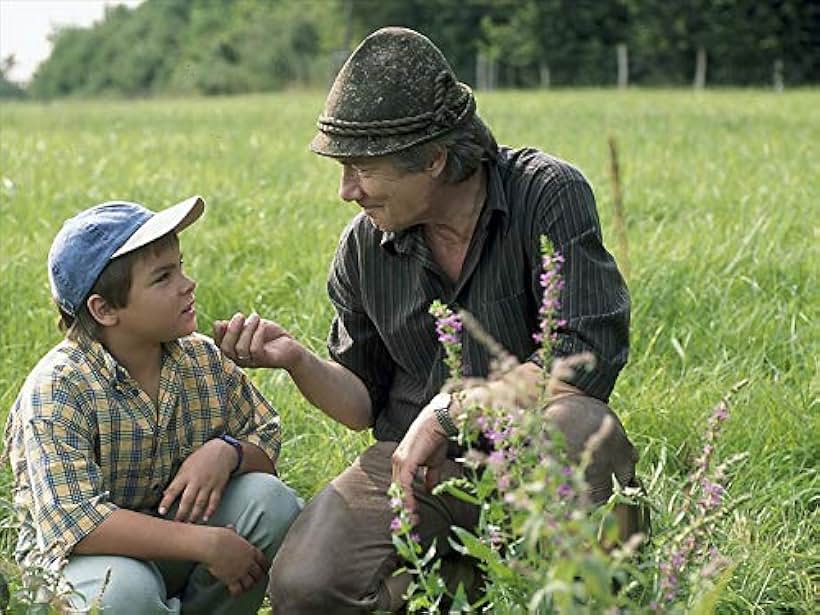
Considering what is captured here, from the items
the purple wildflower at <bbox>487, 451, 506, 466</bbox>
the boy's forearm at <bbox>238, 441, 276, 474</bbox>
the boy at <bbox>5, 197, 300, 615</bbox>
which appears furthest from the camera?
the boy's forearm at <bbox>238, 441, 276, 474</bbox>

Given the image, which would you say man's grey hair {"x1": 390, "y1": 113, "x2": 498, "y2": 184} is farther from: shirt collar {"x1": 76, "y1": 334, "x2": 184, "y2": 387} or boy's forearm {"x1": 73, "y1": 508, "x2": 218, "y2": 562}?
boy's forearm {"x1": 73, "y1": 508, "x2": 218, "y2": 562}

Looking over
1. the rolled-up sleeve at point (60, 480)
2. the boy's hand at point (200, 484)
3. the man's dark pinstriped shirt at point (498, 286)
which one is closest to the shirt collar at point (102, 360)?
the rolled-up sleeve at point (60, 480)

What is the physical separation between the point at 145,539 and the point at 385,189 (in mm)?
797

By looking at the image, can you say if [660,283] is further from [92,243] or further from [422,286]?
[92,243]

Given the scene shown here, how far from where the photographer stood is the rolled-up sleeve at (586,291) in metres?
2.87

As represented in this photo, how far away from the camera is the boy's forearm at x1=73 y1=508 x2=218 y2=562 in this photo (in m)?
2.82

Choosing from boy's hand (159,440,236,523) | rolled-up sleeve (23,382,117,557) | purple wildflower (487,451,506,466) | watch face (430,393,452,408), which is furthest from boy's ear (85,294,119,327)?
purple wildflower (487,451,506,466)

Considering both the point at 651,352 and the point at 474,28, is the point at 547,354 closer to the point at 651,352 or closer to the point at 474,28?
the point at 651,352

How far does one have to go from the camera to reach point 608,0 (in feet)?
158

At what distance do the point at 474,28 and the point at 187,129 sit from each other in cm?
4298

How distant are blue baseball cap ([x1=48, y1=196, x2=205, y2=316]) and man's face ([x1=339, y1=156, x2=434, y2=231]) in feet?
1.08

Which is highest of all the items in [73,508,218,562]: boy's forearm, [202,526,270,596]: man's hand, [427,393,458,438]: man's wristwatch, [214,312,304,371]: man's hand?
[214,312,304,371]: man's hand

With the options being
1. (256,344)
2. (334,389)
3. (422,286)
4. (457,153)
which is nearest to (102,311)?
(256,344)

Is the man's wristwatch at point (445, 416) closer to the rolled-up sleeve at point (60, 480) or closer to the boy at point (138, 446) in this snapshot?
the boy at point (138, 446)
